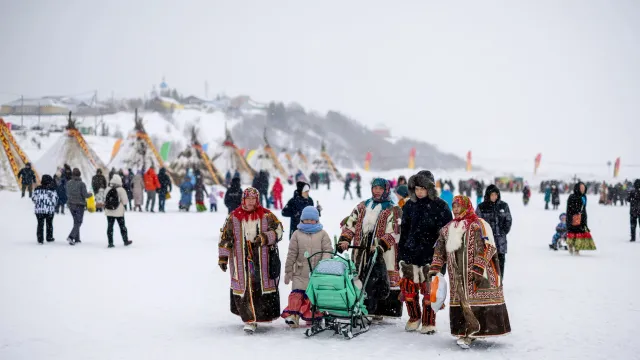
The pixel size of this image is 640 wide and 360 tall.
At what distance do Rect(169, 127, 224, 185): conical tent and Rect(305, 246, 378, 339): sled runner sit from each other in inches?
1124

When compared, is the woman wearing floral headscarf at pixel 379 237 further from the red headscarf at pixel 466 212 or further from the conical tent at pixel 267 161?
the conical tent at pixel 267 161

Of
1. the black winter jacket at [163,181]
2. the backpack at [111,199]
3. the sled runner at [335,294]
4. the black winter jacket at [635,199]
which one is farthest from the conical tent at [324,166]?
the sled runner at [335,294]

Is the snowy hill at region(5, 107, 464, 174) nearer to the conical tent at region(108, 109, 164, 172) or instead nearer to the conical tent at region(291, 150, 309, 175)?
the conical tent at region(291, 150, 309, 175)

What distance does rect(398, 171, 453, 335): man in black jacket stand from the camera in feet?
21.4

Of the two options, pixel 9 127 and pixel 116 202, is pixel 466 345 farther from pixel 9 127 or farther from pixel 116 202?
pixel 9 127

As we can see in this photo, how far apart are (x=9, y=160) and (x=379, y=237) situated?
2401 centimetres

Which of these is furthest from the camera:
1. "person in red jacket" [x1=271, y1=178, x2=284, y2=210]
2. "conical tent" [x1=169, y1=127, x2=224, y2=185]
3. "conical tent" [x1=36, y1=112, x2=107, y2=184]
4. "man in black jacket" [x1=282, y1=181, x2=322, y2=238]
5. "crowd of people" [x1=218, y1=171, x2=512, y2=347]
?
"conical tent" [x1=169, y1=127, x2=224, y2=185]

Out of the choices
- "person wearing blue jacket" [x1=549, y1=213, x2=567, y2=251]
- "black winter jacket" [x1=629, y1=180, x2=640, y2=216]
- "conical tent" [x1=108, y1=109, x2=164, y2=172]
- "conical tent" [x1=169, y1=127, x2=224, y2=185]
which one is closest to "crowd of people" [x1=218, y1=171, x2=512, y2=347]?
"person wearing blue jacket" [x1=549, y1=213, x2=567, y2=251]

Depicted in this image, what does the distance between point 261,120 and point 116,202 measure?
5961 inches

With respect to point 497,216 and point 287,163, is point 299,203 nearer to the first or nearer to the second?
point 497,216

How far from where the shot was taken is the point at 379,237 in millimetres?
6672

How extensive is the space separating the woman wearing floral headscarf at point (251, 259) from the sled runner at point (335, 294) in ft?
1.48

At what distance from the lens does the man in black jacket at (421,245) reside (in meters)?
6.52

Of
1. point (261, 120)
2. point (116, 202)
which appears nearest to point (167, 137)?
point (261, 120)
